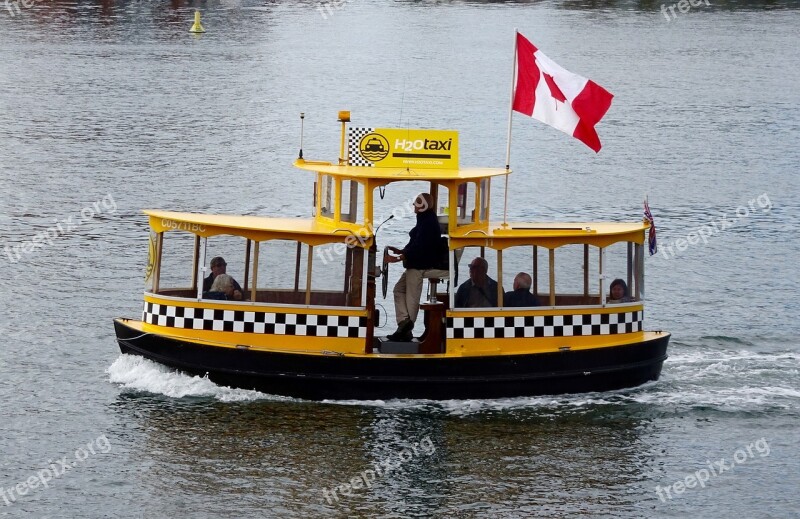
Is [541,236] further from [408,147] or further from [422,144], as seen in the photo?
[408,147]

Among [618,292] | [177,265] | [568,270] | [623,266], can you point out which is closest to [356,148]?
[177,265]

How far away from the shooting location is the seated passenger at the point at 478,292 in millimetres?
18625

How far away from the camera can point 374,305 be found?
18.5m

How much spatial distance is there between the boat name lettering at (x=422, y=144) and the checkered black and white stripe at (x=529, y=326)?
2.59m

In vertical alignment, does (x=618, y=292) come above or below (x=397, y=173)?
below

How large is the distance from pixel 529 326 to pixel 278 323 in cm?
371

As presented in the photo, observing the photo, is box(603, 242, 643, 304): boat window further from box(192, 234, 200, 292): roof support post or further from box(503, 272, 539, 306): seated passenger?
box(192, 234, 200, 292): roof support post

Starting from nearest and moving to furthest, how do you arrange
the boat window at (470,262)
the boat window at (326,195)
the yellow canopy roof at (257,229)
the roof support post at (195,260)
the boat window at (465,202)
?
the yellow canopy roof at (257,229) → the boat window at (470,262) → the roof support post at (195,260) → the boat window at (465,202) → the boat window at (326,195)

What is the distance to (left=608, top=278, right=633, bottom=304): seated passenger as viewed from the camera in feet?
62.3

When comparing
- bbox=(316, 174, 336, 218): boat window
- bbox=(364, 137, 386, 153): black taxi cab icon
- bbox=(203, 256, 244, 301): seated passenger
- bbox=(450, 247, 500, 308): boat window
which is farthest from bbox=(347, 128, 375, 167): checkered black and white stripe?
bbox=(203, 256, 244, 301): seated passenger

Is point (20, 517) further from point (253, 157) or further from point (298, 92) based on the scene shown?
point (298, 92)

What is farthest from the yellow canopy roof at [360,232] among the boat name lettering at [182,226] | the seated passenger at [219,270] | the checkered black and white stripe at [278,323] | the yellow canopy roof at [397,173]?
the checkered black and white stripe at [278,323]

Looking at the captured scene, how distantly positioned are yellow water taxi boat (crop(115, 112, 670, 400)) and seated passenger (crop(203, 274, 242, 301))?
0.10 meters

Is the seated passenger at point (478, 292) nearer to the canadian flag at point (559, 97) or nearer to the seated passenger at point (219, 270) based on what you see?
the canadian flag at point (559, 97)
